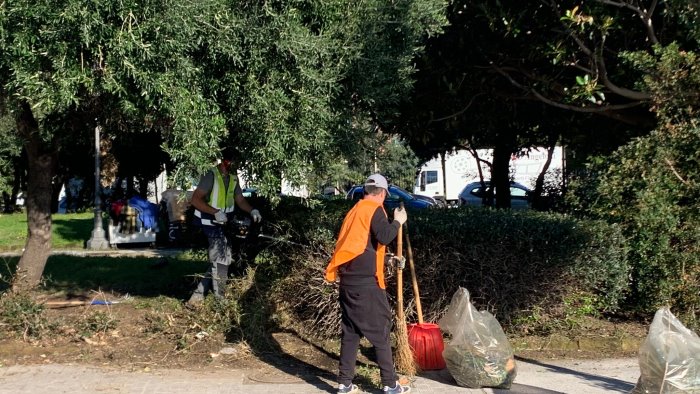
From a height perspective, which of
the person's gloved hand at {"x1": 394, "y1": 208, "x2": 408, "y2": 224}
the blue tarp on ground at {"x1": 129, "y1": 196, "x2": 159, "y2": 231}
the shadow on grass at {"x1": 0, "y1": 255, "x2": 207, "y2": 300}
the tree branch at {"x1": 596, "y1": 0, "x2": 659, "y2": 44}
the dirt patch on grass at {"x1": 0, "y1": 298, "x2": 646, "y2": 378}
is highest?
the tree branch at {"x1": 596, "y1": 0, "x2": 659, "y2": 44}

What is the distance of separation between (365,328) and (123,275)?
5687 mm

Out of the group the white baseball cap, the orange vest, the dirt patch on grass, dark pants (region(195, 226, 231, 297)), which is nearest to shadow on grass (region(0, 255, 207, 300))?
dark pants (region(195, 226, 231, 297))

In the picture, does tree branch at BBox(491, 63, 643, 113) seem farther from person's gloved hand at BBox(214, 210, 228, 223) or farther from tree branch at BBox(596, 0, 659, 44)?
person's gloved hand at BBox(214, 210, 228, 223)

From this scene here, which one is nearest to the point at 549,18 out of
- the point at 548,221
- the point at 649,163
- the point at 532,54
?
the point at 532,54

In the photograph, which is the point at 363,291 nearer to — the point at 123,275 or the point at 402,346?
the point at 402,346

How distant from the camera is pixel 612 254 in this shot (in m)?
6.95

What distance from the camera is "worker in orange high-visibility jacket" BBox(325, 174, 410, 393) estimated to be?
548 centimetres

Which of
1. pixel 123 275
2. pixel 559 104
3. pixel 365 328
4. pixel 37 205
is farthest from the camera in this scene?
pixel 123 275

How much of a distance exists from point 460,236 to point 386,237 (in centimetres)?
152

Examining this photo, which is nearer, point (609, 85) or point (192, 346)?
point (192, 346)

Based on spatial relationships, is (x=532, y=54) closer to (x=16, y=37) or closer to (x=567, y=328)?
(x=567, y=328)

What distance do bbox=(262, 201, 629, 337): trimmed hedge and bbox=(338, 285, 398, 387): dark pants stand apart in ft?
4.36

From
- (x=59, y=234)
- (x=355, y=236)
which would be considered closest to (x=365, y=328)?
(x=355, y=236)

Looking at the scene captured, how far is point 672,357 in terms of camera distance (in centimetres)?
505
